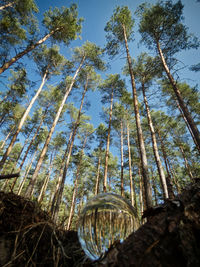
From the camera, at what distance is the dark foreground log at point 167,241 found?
0.42 meters

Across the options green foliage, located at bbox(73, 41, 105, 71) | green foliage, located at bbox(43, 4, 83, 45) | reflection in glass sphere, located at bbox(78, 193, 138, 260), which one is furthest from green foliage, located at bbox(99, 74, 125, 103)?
reflection in glass sphere, located at bbox(78, 193, 138, 260)

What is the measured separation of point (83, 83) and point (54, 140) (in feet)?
39.3

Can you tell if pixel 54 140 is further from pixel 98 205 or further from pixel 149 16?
pixel 98 205

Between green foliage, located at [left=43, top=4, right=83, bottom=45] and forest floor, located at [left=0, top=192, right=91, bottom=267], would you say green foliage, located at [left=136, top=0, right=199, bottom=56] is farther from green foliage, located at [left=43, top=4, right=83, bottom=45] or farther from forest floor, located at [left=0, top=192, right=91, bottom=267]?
forest floor, located at [left=0, top=192, right=91, bottom=267]

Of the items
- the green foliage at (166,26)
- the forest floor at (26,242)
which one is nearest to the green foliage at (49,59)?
the green foliage at (166,26)

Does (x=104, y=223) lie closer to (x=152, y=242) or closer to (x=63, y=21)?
(x=152, y=242)

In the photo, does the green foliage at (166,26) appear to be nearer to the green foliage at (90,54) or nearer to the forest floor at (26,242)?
the green foliage at (90,54)

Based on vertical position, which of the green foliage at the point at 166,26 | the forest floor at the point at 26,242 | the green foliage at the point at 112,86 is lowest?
the forest floor at the point at 26,242

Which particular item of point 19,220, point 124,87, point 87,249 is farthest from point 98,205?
point 124,87

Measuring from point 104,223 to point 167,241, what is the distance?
0.72 m

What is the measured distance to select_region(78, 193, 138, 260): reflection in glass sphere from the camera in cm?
94

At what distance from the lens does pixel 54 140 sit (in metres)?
21.4

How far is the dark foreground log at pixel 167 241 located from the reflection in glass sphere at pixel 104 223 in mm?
553

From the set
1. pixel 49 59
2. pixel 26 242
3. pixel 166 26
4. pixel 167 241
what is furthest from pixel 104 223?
pixel 49 59
